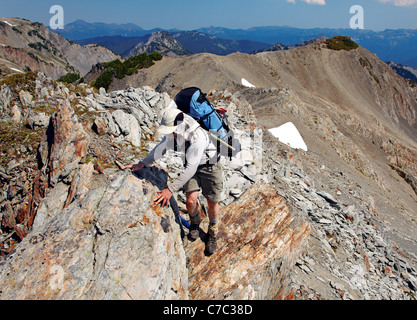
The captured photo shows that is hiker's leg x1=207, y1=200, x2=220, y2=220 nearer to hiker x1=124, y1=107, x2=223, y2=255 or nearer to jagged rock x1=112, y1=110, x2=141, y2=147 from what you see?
hiker x1=124, y1=107, x2=223, y2=255

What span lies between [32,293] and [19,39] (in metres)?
261

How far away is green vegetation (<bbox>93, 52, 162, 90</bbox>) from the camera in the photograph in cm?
6744

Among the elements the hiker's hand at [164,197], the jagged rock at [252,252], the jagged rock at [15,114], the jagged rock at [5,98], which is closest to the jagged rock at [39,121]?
the jagged rock at [15,114]

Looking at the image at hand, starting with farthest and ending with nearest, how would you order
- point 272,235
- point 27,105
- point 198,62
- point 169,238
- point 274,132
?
point 198,62, point 274,132, point 27,105, point 272,235, point 169,238

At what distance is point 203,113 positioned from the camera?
5.63m

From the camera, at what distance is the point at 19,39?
197m

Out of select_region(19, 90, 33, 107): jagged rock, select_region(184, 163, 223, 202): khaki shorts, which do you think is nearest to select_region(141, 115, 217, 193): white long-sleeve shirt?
select_region(184, 163, 223, 202): khaki shorts

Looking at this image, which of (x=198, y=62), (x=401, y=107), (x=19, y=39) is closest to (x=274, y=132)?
(x=198, y=62)

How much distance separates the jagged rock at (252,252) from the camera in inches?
241

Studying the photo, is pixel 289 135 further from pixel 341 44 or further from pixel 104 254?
pixel 341 44

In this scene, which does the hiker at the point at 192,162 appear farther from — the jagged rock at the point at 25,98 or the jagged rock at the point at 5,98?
the jagged rock at the point at 5,98

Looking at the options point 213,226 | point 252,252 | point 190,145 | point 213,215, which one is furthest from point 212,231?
point 190,145
